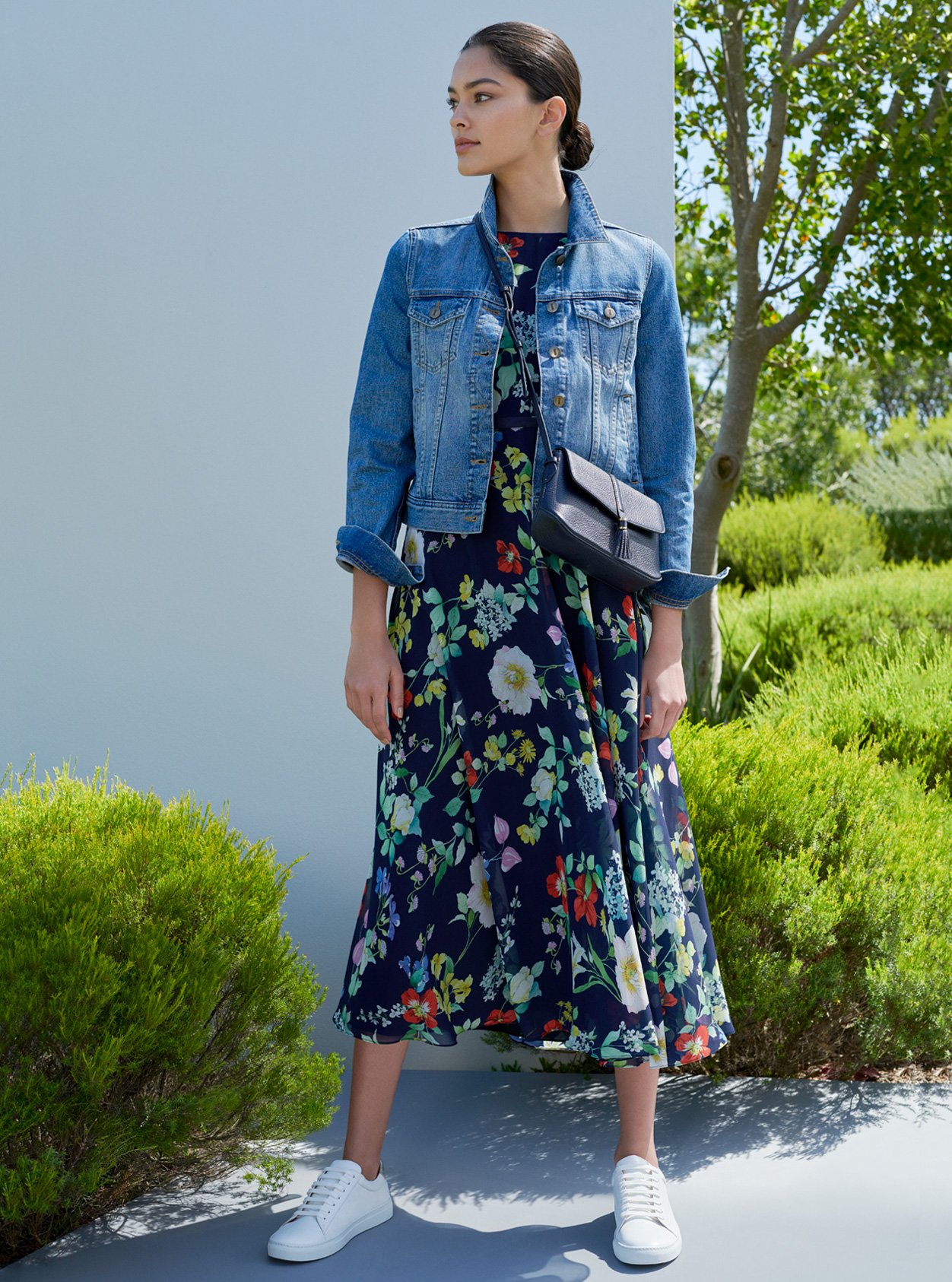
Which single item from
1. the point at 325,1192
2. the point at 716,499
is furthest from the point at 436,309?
the point at 716,499

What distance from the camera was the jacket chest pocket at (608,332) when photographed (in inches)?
79.0

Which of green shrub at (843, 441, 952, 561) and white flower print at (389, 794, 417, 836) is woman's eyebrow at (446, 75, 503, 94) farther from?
green shrub at (843, 441, 952, 561)

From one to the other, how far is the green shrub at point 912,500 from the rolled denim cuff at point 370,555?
9.13 meters

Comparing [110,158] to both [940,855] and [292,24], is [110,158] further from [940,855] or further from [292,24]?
[940,855]

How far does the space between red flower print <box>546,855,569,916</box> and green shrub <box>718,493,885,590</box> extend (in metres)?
8.03

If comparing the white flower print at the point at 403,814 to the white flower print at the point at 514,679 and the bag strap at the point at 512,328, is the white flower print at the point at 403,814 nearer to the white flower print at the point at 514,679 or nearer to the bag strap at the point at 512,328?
the white flower print at the point at 514,679

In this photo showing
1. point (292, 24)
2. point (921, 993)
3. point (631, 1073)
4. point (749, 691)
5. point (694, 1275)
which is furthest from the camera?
point (749, 691)

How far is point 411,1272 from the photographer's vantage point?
1959mm

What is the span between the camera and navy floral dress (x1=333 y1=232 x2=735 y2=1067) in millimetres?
1980

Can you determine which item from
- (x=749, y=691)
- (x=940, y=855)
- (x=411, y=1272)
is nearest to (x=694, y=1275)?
(x=411, y=1272)

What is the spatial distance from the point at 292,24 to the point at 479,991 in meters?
2.24

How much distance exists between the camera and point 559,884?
1.99 m

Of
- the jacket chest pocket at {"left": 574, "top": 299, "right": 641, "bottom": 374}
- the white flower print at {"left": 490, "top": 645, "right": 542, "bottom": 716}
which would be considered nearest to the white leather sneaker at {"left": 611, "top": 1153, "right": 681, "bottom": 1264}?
the white flower print at {"left": 490, "top": 645, "right": 542, "bottom": 716}

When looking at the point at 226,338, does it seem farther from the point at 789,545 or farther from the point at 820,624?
the point at 789,545
